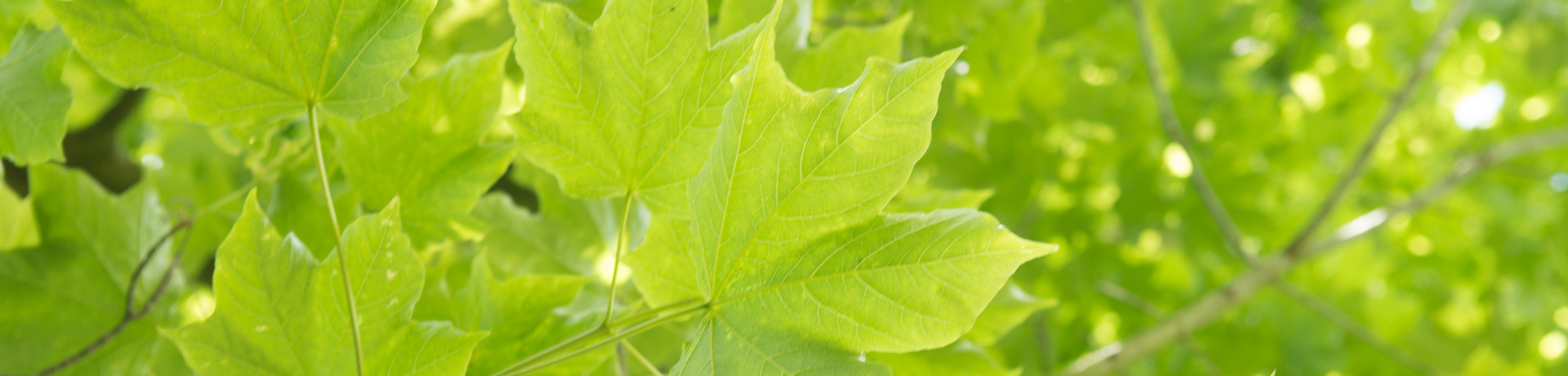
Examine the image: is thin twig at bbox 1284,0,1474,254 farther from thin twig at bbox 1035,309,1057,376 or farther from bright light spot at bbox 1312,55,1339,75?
bright light spot at bbox 1312,55,1339,75

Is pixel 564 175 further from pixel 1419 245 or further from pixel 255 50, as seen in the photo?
pixel 1419 245

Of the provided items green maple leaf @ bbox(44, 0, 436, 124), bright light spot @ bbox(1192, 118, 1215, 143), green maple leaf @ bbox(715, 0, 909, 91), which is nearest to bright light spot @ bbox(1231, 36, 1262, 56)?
bright light spot @ bbox(1192, 118, 1215, 143)

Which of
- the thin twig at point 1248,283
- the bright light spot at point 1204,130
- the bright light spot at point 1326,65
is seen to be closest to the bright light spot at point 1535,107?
the bright light spot at point 1326,65

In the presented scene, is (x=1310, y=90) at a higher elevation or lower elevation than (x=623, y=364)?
higher

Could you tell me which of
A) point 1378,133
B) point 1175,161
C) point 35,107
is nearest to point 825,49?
point 35,107

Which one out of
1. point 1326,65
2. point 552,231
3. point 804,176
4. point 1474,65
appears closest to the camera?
point 804,176

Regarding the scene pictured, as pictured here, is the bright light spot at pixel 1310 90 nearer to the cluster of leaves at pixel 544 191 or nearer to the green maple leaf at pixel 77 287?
the cluster of leaves at pixel 544 191

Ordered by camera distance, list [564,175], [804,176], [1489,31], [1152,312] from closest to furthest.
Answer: [804,176]
[564,175]
[1152,312]
[1489,31]

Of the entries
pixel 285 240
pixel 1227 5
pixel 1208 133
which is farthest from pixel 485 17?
pixel 1208 133
